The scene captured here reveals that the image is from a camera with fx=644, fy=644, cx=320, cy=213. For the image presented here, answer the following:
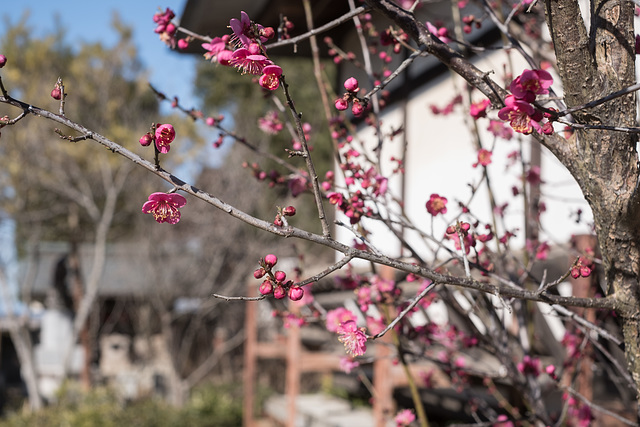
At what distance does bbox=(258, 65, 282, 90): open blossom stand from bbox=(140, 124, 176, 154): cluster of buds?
160 mm

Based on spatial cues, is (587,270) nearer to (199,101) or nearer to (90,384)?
(90,384)

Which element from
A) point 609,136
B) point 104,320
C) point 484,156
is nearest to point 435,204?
point 484,156

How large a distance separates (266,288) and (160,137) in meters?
0.30

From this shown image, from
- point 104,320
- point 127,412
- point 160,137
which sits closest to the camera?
point 160,137

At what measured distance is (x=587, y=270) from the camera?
1.12 meters

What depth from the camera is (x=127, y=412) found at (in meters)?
7.89

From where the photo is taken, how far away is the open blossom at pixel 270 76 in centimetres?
97

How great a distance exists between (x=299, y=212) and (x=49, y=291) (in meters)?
4.61

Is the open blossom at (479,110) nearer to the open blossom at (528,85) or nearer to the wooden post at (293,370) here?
the open blossom at (528,85)

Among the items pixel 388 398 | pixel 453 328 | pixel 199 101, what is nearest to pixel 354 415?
pixel 388 398

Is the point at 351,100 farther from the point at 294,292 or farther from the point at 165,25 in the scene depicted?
the point at 165,25

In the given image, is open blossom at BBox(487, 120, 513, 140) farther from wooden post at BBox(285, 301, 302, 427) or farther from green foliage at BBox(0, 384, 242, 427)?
green foliage at BBox(0, 384, 242, 427)

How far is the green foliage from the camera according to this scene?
7.54 metres

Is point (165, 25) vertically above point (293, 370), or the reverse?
point (165, 25)
